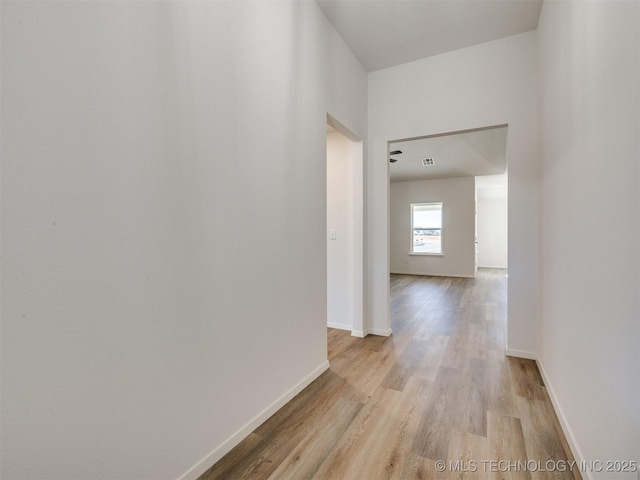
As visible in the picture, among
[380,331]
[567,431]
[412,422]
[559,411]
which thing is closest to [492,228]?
[380,331]

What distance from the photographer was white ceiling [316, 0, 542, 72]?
7.99 feet

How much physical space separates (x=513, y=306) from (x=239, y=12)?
315cm

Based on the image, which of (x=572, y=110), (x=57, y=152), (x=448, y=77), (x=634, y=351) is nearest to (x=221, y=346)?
(x=57, y=152)

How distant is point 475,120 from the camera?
2973 mm

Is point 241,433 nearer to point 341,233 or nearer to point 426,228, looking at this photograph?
point 341,233

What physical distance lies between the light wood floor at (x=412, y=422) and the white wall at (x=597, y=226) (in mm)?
243

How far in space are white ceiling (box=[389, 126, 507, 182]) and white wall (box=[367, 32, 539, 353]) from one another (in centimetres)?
69

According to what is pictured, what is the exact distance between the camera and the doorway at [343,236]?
3.41 m

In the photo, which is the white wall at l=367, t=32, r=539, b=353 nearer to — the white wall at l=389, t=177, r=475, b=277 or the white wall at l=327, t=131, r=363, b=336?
the white wall at l=327, t=131, r=363, b=336

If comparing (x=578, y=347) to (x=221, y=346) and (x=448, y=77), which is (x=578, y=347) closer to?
(x=221, y=346)

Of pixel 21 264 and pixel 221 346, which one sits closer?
pixel 21 264

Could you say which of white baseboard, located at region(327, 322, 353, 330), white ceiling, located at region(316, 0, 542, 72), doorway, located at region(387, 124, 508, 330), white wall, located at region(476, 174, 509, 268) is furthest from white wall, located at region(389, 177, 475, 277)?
white ceiling, located at region(316, 0, 542, 72)

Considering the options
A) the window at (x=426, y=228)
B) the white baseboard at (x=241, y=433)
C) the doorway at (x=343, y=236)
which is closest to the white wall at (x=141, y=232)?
the white baseboard at (x=241, y=433)

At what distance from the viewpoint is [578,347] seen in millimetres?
1496
